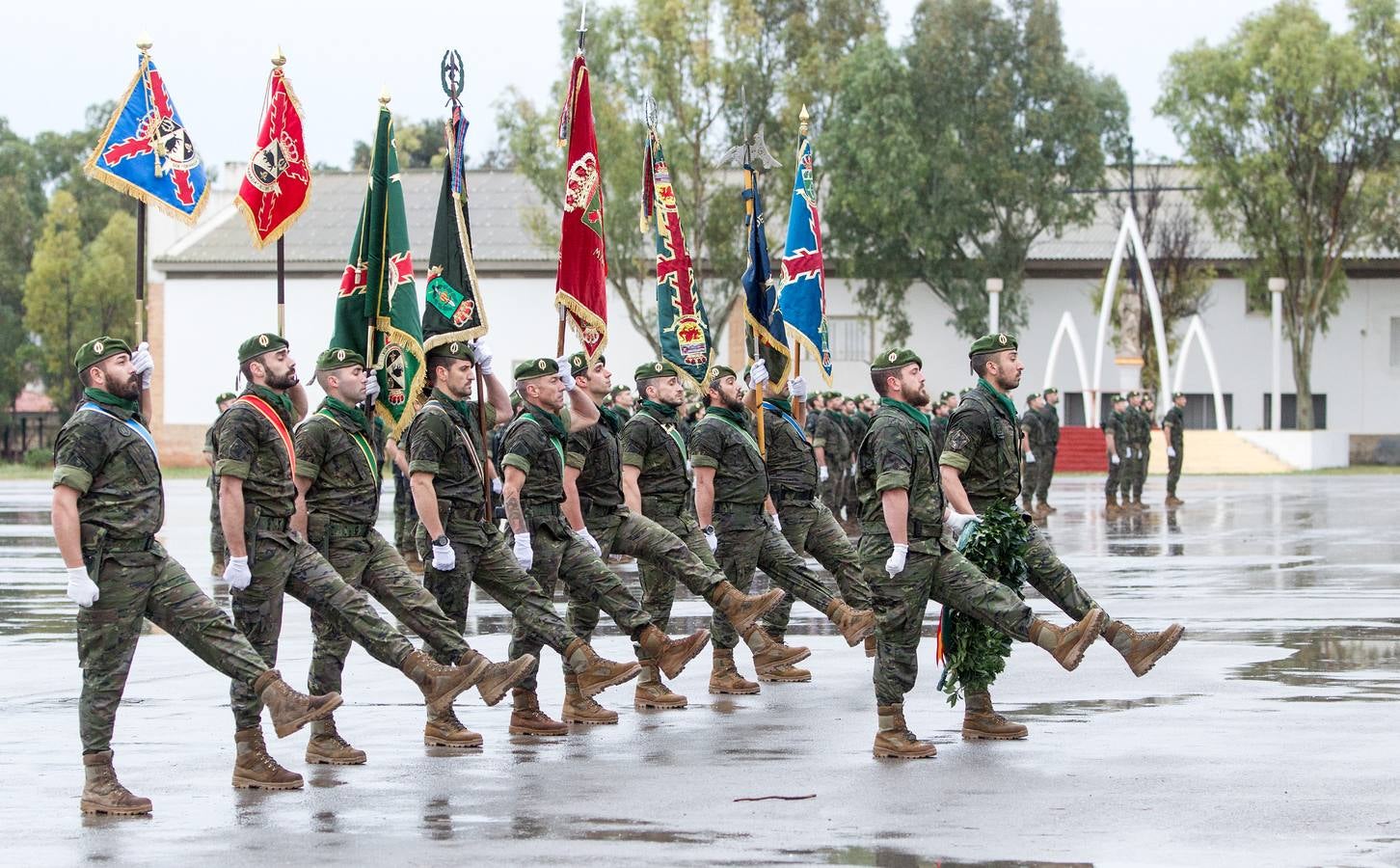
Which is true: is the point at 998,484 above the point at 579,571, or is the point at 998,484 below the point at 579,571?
above

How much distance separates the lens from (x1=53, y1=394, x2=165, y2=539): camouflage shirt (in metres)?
8.21

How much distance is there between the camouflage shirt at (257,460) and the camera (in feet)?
29.3

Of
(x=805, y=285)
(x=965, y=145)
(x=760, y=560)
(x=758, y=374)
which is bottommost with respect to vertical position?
(x=760, y=560)

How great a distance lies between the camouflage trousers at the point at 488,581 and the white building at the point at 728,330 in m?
45.8

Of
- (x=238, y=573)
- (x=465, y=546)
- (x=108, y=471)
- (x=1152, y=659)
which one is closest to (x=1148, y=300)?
(x=1152, y=659)

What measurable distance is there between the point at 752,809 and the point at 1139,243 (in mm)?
43400

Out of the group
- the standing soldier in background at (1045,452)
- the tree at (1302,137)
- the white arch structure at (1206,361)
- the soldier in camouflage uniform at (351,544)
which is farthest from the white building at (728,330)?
the soldier in camouflage uniform at (351,544)

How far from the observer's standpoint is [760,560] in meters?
12.3

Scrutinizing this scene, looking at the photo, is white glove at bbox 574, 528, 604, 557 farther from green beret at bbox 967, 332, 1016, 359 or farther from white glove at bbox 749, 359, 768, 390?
white glove at bbox 749, 359, 768, 390

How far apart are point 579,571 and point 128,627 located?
2.93 metres

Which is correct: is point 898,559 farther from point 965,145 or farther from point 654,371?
point 965,145

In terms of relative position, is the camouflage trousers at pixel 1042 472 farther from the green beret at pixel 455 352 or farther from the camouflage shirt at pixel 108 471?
the camouflage shirt at pixel 108 471

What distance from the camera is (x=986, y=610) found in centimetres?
941

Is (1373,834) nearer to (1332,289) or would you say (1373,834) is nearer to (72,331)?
(1332,289)
